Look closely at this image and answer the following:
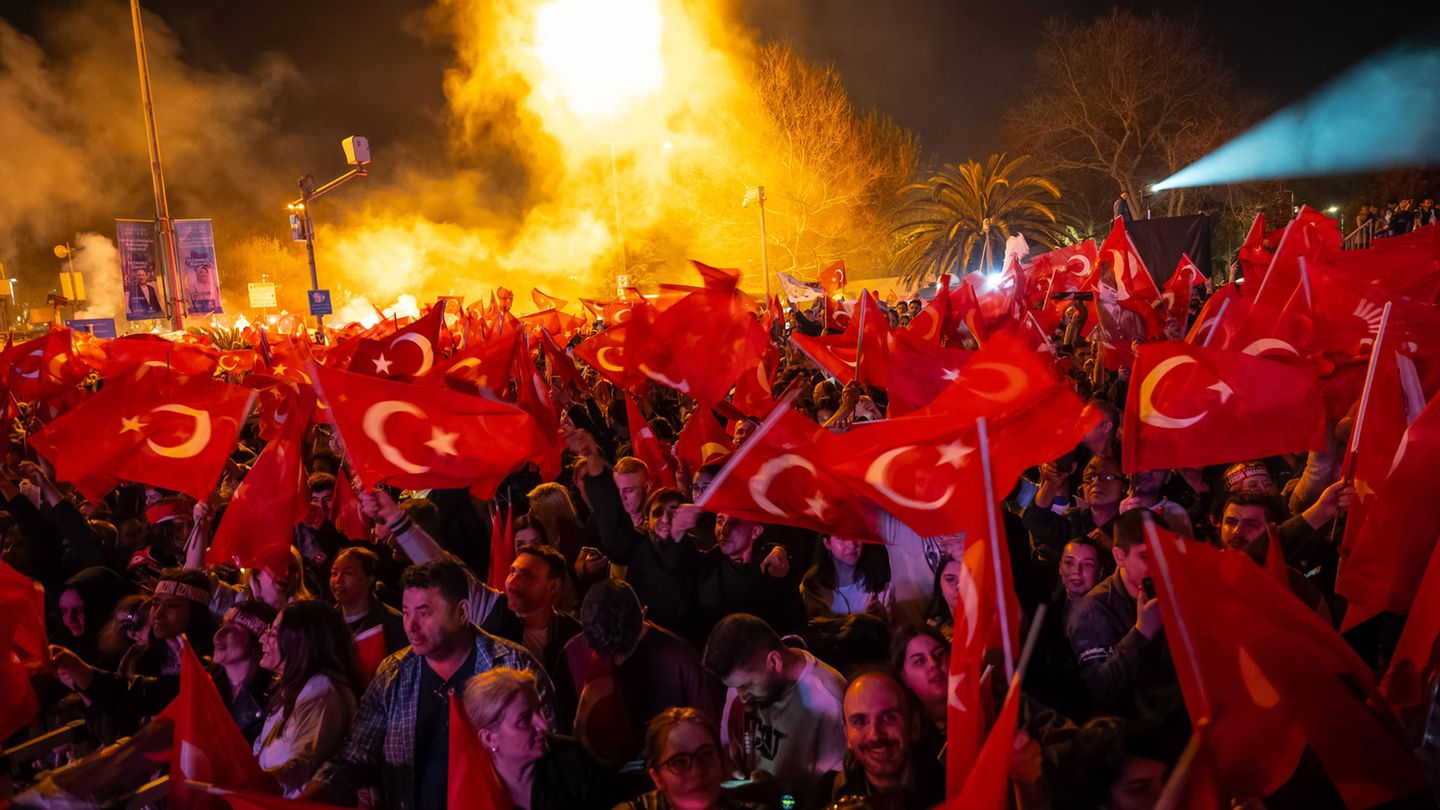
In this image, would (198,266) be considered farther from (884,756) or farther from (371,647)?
(884,756)

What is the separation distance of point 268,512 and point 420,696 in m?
2.01

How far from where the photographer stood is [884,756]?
287 centimetres

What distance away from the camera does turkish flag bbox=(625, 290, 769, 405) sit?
8078 mm

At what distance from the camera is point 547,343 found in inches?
391

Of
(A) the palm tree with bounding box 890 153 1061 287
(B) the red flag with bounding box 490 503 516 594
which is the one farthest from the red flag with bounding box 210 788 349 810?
(A) the palm tree with bounding box 890 153 1061 287

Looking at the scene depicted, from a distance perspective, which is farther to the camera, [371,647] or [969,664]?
[371,647]

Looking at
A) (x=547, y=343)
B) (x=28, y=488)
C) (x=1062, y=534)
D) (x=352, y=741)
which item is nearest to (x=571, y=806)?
(x=352, y=741)

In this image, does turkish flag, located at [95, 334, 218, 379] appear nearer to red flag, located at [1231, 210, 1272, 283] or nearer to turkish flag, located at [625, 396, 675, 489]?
turkish flag, located at [625, 396, 675, 489]

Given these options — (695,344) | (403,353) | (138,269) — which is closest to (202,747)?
(403,353)

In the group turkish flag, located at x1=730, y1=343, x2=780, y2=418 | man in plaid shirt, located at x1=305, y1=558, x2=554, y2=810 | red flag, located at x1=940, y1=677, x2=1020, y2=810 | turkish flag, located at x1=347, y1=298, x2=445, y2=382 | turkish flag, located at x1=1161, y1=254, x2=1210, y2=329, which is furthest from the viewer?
turkish flag, located at x1=1161, y1=254, x2=1210, y2=329

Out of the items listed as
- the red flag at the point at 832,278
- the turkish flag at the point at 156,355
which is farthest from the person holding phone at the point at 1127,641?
the red flag at the point at 832,278

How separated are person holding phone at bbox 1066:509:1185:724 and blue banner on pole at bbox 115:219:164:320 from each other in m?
19.7

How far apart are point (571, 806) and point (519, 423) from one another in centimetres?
289

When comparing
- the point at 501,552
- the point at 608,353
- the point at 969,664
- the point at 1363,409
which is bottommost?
the point at 969,664
